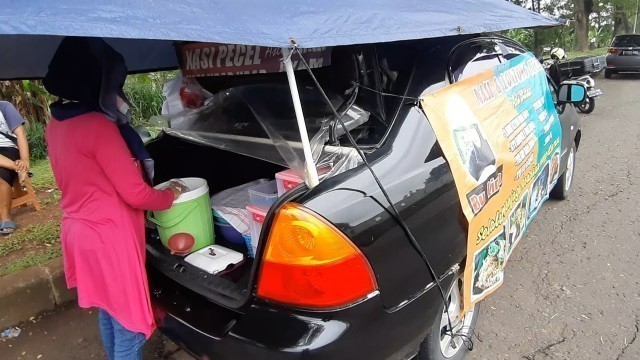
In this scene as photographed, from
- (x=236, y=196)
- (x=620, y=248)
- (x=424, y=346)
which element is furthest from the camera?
(x=620, y=248)

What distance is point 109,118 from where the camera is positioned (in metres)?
1.88

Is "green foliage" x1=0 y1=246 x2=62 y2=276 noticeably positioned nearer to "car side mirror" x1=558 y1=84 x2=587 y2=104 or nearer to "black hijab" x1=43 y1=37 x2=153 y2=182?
"black hijab" x1=43 y1=37 x2=153 y2=182

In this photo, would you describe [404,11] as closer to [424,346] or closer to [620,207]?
[424,346]

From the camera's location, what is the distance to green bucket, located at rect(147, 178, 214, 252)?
2.25m

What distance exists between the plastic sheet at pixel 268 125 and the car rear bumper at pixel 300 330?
20.9 inches

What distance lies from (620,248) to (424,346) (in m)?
2.37

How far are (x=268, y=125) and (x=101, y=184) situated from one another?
0.77 m

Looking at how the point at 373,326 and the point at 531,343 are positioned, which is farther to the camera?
the point at 531,343

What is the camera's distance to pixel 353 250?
5.36ft

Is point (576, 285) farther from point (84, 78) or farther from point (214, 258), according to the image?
point (84, 78)

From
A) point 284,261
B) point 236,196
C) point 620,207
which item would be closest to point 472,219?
point 284,261

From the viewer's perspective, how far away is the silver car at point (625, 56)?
15099 mm

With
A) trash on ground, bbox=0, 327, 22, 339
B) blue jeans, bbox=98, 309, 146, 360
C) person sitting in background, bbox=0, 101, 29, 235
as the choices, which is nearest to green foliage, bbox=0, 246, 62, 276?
trash on ground, bbox=0, 327, 22, 339

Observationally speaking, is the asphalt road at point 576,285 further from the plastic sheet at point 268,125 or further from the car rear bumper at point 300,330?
the plastic sheet at point 268,125
